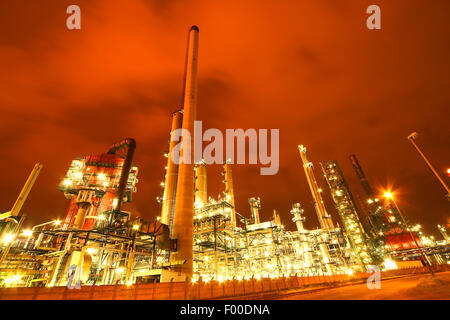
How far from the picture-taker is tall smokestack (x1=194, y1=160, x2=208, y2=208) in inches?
1876

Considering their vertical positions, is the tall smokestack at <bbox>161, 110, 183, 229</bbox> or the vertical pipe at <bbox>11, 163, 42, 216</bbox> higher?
the tall smokestack at <bbox>161, 110, 183, 229</bbox>

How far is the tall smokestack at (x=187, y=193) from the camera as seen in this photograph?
1014 inches

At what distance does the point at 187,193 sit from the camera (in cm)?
2931

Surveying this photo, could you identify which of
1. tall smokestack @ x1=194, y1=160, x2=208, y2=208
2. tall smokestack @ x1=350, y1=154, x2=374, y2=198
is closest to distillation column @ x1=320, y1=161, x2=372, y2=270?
tall smokestack @ x1=350, y1=154, x2=374, y2=198

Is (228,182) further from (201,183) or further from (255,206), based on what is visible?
(255,206)

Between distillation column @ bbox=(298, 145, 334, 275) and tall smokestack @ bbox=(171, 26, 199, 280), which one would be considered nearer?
tall smokestack @ bbox=(171, 26, 199, 280)

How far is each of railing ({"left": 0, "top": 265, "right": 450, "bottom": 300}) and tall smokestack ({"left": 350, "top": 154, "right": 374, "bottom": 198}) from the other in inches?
2168

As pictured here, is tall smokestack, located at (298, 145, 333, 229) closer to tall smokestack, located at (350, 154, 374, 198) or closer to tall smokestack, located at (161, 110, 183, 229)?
tall smokestack, located at (350, 154, 374, 198)

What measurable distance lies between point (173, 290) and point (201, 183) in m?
37.2

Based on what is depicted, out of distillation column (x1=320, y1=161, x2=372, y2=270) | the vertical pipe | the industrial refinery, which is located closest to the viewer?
the vertical pipe

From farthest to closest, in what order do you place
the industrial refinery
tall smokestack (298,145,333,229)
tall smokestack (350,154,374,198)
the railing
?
tall smokestack (350,154,374,198) < tall smokestack (298,145,333,229) < the industrial refinery < the railing
